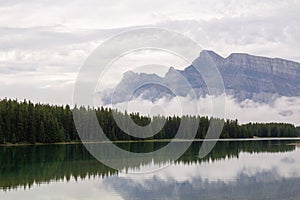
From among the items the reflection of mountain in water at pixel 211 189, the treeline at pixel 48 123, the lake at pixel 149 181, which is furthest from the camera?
Result: the treeline at pixel 48 123

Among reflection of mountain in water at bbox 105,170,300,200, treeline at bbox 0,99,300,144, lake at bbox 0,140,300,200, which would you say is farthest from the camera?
treeline at bbox 0,99,300,144

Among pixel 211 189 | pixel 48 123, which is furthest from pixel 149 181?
pixel 48 123

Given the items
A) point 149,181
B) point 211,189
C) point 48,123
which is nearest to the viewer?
point 211,189

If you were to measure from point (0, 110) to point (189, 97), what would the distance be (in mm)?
38204

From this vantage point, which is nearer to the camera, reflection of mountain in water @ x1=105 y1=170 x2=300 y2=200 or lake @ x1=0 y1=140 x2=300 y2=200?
reflection of mountain in water @ x1=105 y1=170 x2=300 y2=200

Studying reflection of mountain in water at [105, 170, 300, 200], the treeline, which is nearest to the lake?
reflection of mountain in water at [105, 170, 300, 200]

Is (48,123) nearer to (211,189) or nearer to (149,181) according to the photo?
(149,181)

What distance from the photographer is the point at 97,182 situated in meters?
37.5

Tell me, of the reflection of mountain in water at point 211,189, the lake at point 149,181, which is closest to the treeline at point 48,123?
the lake at point 149,181

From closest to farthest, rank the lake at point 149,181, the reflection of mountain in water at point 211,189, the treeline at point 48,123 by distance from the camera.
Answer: the reflection of mountain in water at point 211,189 → the lake at point 149,181 → the treeline at point 48,123

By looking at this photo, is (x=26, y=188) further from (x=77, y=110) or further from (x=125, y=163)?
(x=77, y=110)

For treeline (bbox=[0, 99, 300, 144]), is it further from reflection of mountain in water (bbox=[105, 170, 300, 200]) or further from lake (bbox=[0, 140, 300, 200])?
reflection of mountain in water (bbox=[105, 170, 300, 200])

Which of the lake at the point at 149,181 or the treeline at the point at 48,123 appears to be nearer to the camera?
the lake at the point at 149,181

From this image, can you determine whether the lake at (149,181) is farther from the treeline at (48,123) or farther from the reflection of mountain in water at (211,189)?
the treeline at (48,123)
